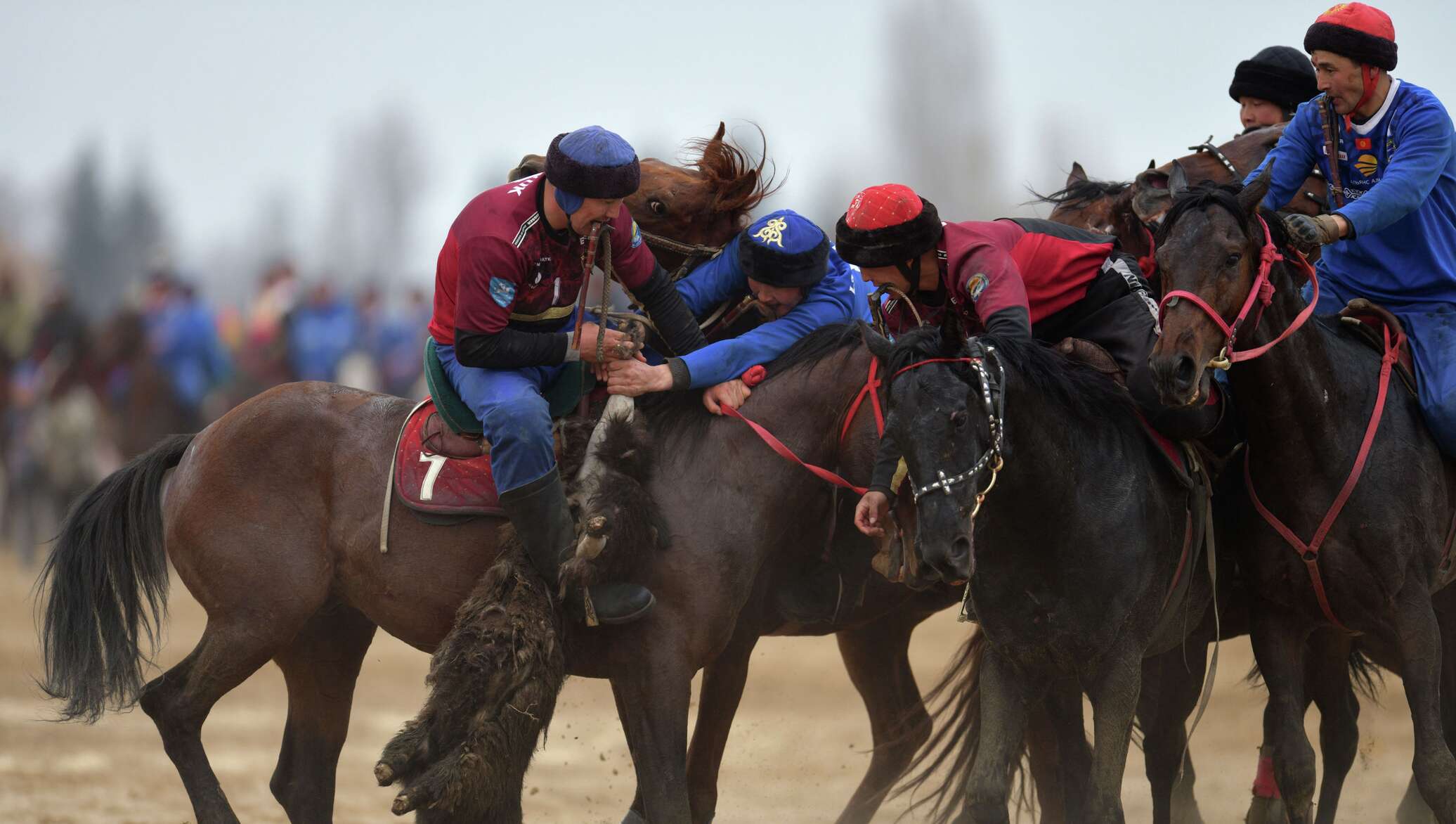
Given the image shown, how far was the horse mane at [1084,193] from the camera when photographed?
6.47m

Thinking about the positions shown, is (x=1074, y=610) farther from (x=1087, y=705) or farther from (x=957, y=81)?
(x=957, y=81)

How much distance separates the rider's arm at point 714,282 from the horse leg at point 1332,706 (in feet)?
8.38

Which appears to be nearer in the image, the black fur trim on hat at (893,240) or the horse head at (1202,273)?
the horse head at (1202,273)

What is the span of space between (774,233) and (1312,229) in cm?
184

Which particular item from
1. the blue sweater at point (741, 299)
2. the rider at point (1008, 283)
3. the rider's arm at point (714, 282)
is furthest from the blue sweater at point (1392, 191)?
A: the rider's arm at point (714, 282)

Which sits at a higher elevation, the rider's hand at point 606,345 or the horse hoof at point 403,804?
the rider's hand at point 606,345

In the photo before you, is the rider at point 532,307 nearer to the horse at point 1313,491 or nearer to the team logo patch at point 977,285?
the team logo patch at point 977,285

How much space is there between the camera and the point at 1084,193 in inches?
260

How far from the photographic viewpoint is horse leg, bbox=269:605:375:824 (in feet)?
18.5

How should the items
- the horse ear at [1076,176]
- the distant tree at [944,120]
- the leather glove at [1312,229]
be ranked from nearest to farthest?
1. the leather glove at [1312,229]
2. the horse ear at [1076,176]
3. the distant tree at [944,120]

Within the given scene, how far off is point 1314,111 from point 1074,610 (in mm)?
A: 2156

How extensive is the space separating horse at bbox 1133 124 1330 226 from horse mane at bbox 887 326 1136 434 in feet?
3.84

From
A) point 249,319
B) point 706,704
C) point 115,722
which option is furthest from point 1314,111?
point 249,319

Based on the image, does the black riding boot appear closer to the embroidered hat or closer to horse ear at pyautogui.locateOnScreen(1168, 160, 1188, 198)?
the embroidered hat
